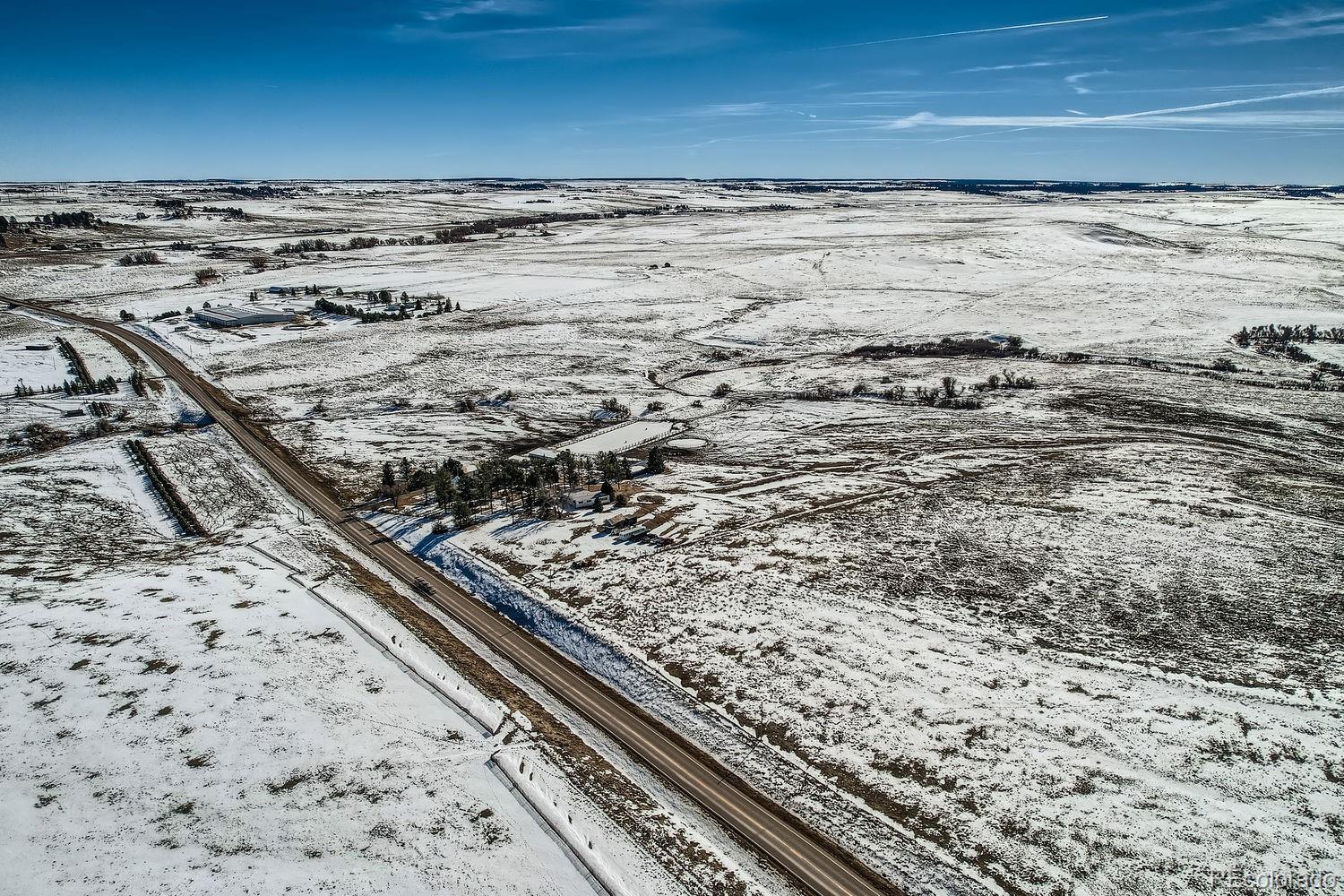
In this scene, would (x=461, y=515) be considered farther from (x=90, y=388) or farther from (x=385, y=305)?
(x=385, y=305)

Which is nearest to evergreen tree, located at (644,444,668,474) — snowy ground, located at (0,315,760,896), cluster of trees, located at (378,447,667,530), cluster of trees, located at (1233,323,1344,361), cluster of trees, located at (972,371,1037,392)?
cluster of trees, located at (378,447,667,530)

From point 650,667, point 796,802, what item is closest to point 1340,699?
point 796,802

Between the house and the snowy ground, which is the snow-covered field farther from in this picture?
the snowy ground

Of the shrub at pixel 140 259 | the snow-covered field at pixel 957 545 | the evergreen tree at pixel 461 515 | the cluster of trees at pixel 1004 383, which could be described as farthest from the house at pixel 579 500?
the shrub at pixel 140 259

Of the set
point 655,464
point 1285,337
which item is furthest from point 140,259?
point 1285,337

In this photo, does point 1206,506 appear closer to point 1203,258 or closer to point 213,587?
point 213,587

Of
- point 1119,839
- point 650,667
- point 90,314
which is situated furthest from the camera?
point 90,314

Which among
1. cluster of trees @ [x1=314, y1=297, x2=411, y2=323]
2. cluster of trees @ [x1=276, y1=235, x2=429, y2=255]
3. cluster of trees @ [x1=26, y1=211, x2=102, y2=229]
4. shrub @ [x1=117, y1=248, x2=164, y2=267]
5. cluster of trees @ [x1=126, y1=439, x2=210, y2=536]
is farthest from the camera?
cluster of trees @ [x1=26, y1=211, x2=102, y2=229]
